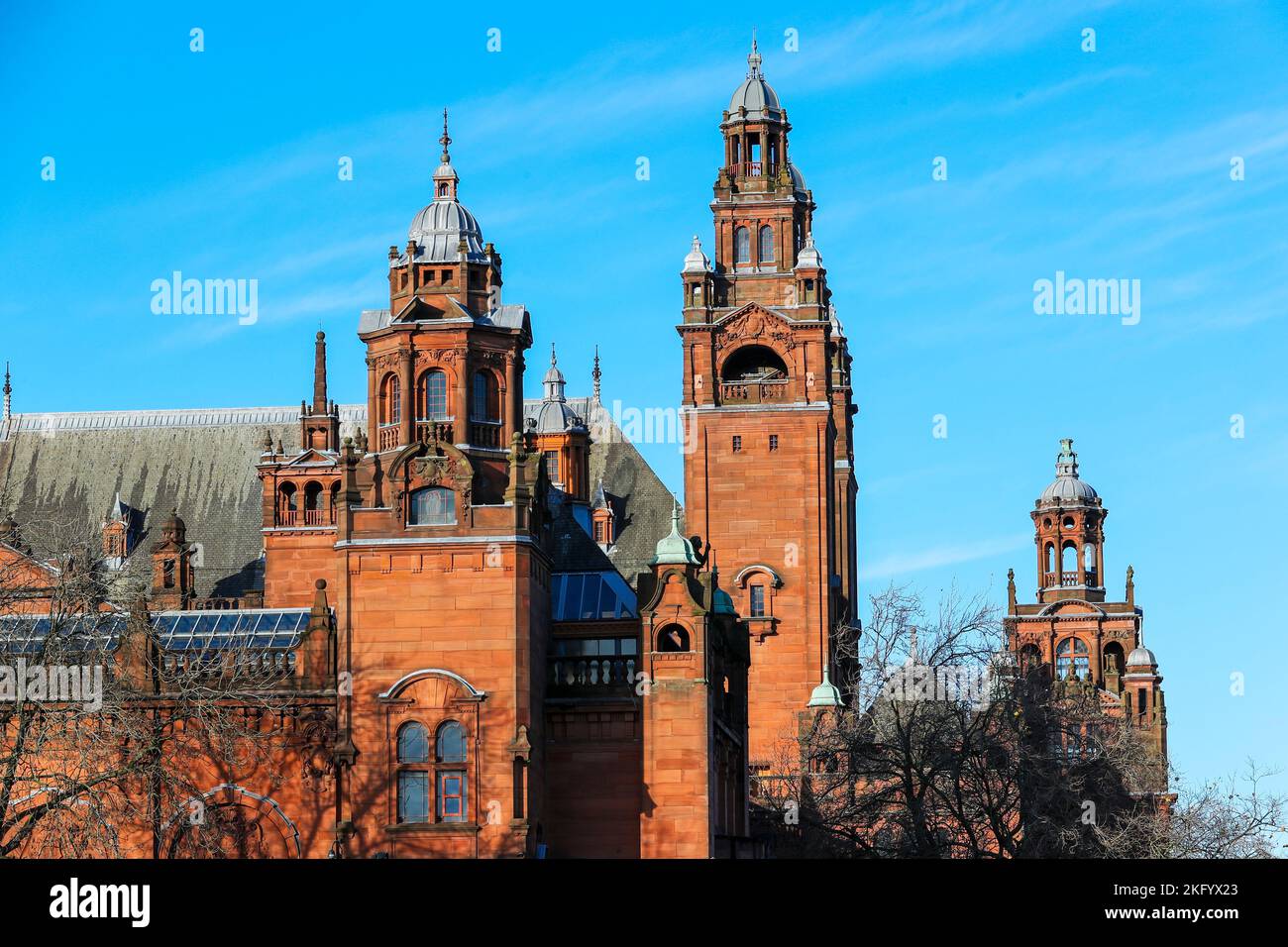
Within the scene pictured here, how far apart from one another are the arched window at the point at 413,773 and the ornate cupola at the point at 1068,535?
8660cm

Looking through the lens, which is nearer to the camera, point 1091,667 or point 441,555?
point 441,555

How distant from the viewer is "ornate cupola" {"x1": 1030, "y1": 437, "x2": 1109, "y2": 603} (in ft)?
478

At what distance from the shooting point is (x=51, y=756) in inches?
2510

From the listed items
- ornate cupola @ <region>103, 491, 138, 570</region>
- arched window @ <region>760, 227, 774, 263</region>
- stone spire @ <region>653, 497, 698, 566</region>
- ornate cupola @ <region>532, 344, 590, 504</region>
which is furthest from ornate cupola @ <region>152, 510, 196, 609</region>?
arched window @ <region>760, 227, 774, 263</region>

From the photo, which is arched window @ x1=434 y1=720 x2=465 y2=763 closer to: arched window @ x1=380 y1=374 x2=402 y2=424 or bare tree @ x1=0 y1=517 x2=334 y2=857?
bare tree @ x1=0 y1=517 x2=334 y2=857

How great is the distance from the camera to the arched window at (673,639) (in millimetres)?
67500

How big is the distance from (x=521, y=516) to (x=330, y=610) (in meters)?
5.41

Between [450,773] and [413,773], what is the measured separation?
915 mm

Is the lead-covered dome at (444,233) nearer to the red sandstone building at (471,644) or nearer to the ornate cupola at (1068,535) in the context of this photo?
the red sandstone building at (471,644)

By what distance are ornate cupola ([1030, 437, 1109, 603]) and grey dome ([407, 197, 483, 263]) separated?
81810 millimetres

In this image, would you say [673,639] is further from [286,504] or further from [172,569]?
[172,569]

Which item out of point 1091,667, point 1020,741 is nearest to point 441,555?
point 1020,741
